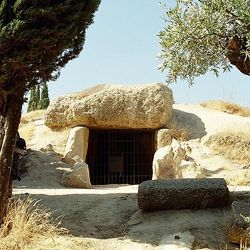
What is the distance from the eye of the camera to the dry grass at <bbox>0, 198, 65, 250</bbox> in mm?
6816

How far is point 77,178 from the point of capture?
12.8 meters

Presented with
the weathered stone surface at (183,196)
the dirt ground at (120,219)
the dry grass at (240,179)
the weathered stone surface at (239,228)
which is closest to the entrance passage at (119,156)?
the dirt ground at (120,219)

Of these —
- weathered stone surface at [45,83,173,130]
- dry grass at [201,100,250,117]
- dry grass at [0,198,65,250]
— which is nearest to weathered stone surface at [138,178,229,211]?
dry grass at [0,198,65,250]

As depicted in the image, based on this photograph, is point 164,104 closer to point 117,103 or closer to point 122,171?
point 117,103

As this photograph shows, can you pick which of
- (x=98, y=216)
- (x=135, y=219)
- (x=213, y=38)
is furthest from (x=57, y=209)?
(x=213, y=38)

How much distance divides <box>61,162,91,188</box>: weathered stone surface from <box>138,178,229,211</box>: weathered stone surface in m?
4.61

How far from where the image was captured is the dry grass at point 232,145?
1457 centimetres

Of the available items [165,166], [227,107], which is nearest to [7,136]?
[165,166]

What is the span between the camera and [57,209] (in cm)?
906

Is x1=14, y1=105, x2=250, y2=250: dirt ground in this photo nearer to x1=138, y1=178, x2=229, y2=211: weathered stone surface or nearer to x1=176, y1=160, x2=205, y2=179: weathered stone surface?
x1=138, y1=178, x2=229, y2=211: weathered stone surface

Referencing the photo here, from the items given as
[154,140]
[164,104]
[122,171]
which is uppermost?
[164,104]

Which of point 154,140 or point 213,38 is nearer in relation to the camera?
point 213,38

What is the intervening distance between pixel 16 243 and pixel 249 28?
4.52 metres

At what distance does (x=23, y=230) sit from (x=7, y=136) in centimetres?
156
